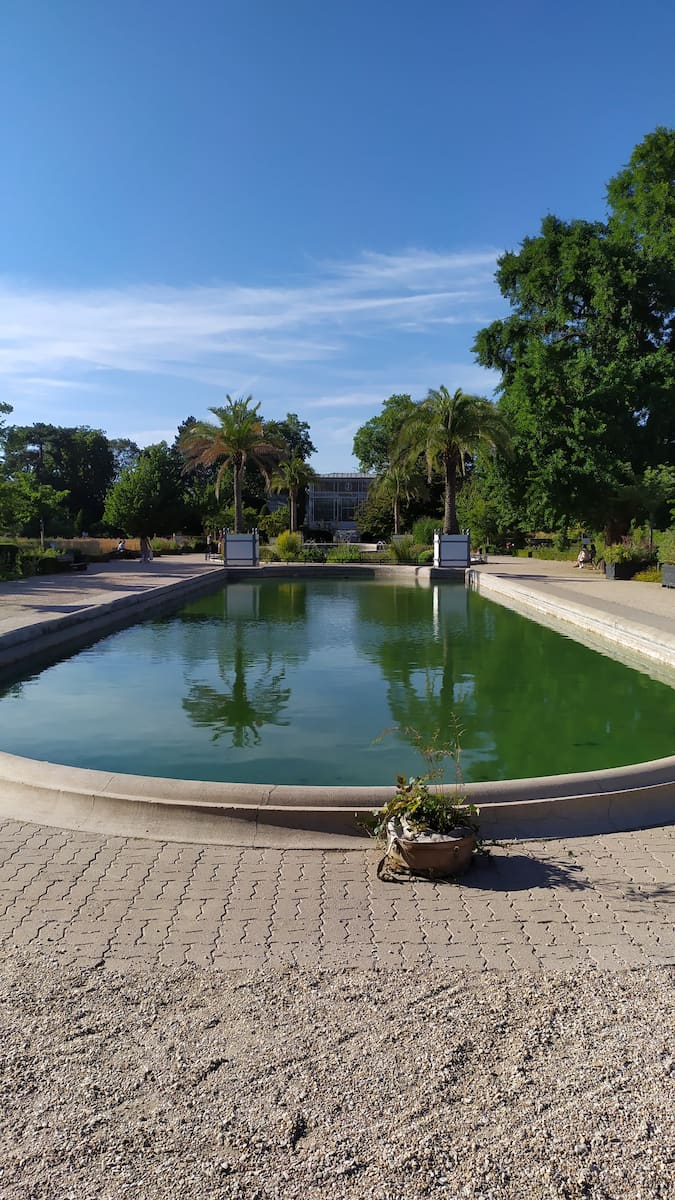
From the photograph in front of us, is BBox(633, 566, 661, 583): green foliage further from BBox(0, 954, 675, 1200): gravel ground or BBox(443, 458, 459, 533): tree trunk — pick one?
BBox(0, 954, 675, 1200): gravel ground

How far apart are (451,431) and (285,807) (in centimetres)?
2992

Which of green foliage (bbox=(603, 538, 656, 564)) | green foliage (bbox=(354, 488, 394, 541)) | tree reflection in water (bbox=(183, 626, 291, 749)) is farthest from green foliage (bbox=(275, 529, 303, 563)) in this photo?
tree reflection in water (bbox=(183, 626, 291, 749))

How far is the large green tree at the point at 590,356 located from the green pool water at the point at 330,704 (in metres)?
13.6

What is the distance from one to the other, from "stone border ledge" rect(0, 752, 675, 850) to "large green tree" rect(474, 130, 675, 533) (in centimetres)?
2470

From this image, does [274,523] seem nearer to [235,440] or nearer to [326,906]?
[235,440]

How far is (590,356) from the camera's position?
97.8ft

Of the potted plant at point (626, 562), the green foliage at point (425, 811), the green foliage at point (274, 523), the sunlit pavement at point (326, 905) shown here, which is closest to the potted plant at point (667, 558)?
the potted plant at point (626, 562)

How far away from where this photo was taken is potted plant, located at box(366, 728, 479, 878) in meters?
Result: 4.62

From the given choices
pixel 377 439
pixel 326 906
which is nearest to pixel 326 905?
pixel 326 906

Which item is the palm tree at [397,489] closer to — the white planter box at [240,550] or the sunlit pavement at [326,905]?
the white planter box at [240,550]

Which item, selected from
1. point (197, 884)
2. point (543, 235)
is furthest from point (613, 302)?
point (197, 884)

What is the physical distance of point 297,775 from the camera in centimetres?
745

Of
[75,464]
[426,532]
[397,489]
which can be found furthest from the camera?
[75,464]

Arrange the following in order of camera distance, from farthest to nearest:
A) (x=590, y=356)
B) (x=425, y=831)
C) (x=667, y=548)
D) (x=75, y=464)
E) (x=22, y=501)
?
(x=75, y=464)
(x=590, y=356)
(x=667, y=548)
(x=22, y=501)
(x=425, y=831)
